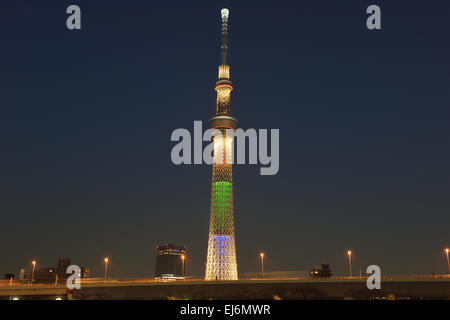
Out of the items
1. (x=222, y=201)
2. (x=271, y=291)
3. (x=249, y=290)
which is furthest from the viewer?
(x=222, y=201)

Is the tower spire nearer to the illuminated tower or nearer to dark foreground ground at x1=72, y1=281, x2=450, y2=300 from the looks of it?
the illuminated tower

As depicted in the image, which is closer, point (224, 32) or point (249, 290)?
point (249, 290)

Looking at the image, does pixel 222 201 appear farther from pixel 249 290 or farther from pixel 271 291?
pixel 249 290

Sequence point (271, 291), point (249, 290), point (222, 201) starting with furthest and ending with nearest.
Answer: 1. point (222, 201)
2. point (271, 291)
3. point (249, 290)

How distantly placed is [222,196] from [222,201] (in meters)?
1.74

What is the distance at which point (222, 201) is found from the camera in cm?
13538

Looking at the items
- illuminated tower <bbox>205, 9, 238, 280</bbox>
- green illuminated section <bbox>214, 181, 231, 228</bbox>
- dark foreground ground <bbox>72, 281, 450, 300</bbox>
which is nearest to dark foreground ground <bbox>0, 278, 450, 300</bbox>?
dark foreground ground <bbox>72, 281, 450, 300</bbox>

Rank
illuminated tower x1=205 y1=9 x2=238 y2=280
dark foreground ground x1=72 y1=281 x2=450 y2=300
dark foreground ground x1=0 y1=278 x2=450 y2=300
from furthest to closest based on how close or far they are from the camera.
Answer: illuminated tower x1=205 y1=9 x2=238 y2=280 < dark foreground ground x1=72 y1=281 x2=450 y2=300 < dark foreground ground x1=0 y1=278 x2=450 y2=300

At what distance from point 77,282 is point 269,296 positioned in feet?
125

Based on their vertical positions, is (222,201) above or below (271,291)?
above

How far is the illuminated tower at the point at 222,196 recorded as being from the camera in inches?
5069

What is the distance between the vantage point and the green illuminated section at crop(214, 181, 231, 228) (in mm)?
133875

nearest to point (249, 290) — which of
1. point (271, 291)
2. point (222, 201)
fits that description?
point (271, 291)
